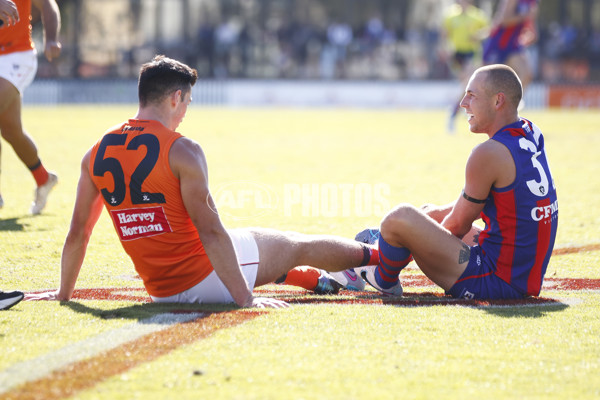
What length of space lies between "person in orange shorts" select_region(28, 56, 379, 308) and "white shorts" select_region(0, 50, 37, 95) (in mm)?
3397

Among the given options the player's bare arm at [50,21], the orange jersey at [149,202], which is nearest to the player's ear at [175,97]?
the orange jersey at [149,202]

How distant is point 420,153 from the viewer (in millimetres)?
14320

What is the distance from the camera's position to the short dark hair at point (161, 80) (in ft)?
14.2

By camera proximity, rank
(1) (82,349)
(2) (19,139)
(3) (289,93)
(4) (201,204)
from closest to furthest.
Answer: (1) (82,349) → (4) (201,204) → (2) (19,139) → (3) (289,93)

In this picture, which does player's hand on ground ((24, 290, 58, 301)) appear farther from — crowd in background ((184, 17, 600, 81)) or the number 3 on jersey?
crowd in background ((184, 17, 600, 81))

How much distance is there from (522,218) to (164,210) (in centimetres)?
189

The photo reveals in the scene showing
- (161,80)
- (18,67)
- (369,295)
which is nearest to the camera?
(161,80)

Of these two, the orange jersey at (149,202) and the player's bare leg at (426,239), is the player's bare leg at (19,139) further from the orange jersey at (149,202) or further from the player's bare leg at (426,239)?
the player's bare leg at (426,239)

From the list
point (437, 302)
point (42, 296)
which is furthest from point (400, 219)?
point (42, 296)

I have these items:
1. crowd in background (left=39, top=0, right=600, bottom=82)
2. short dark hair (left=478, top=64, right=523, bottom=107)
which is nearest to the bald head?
short dark hair (left=478, top=64, right=523, bottom=107)

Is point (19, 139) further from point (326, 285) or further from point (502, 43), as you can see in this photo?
point (502, 43)

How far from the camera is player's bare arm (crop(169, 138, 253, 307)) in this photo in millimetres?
4199

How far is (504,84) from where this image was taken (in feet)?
15.6

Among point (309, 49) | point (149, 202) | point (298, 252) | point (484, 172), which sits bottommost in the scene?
point (298, 252)
